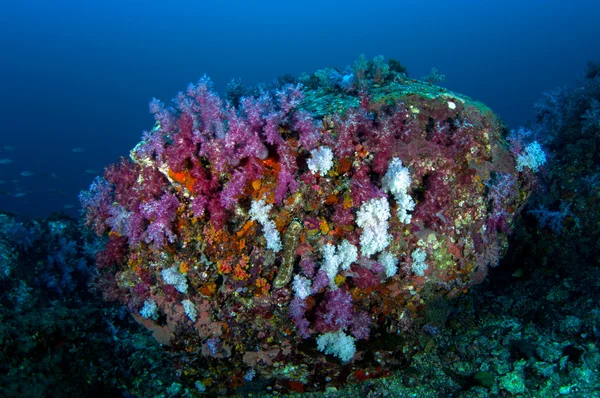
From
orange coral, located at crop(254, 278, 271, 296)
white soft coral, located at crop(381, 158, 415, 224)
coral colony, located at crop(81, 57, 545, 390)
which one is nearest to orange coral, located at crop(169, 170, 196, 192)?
coral colony, located at crop(81, 57, 545, 390)

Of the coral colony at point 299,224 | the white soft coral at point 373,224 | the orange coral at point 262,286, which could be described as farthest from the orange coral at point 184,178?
the white soft coral at point 373,224

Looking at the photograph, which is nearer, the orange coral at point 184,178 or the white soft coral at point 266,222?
the white soft coral at point 266,222

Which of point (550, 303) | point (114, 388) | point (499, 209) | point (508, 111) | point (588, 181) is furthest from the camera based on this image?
point (508, 111)

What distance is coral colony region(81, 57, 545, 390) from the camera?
17.0 feet

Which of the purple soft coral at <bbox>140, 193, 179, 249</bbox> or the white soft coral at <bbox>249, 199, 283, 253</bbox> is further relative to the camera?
the purple soft coral at <bbox>140, 193, 179, 249</bbox>

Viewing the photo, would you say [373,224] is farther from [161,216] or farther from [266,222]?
[161,216]

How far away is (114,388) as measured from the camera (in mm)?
5676

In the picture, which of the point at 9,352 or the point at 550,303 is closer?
the point at 9,352

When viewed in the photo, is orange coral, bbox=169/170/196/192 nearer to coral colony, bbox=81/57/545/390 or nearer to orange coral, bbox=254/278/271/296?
coral colony, bbox=81/57/545/390

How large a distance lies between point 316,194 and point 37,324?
4.82m

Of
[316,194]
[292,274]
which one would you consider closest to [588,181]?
[316,194]

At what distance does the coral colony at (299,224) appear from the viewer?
5.18 m

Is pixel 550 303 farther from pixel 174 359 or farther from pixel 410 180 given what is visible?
pixel 174 359

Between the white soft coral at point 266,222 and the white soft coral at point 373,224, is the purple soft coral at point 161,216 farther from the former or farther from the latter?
the white soft coral at point 373,224
